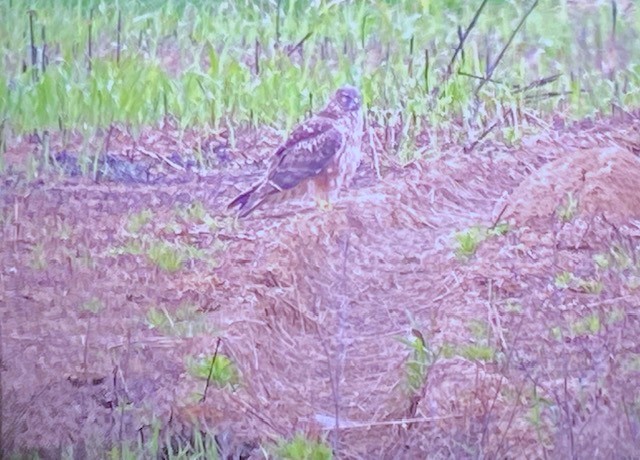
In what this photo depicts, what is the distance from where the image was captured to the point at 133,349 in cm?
277

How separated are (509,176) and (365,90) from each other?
436 mm

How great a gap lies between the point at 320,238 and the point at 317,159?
0.21 m

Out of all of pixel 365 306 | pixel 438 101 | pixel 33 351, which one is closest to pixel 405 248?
pixel 365 306

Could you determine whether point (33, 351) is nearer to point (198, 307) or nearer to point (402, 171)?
point (198, 307)

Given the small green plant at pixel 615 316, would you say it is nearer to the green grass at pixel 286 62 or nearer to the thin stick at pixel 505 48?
the green grass at pixel 286 62

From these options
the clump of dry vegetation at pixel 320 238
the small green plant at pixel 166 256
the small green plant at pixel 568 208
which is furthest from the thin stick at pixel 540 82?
the small green plant at pixel 166 256

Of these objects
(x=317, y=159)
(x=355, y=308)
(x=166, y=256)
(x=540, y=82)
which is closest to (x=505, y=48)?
(x=540, y=82)

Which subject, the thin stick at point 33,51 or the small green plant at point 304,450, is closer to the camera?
the small green plant at point 304,450

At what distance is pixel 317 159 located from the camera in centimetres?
279

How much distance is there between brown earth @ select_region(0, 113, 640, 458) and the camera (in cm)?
268

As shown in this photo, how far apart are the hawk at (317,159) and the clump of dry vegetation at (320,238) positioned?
1.4 inches

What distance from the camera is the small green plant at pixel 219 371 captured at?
273cm

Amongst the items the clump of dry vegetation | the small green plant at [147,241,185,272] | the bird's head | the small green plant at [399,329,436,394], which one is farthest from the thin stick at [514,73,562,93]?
the small green plant at [147,241,185,272]

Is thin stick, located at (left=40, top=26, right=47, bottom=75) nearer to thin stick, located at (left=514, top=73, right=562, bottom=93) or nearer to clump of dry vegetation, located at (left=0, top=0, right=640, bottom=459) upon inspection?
clump of dry vegetation, located at (left=0, top=0, right=640, bottom=459)
